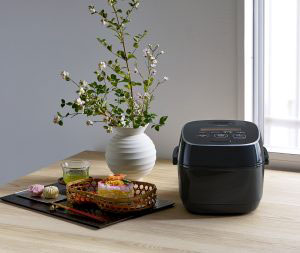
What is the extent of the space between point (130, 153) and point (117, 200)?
0.92 feet


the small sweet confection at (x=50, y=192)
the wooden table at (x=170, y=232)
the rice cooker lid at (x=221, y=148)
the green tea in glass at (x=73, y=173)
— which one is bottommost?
the wooden table at (x=170, y=232)

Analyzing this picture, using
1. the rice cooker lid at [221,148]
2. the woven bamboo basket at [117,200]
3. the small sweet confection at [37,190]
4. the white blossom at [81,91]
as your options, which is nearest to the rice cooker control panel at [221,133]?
the rice cooker lid at [221,148]

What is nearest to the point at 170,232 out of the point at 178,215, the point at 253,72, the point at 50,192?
the point at 178,215

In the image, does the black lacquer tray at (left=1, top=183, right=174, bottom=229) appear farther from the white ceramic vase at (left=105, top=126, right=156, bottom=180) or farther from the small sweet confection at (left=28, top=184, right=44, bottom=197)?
the white ceramic vase at (left=105, top=126, right=156, bottom=180)

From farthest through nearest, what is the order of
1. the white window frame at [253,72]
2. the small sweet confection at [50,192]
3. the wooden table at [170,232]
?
the white window frame at [253,72] → the small sweet confection at [50,192] → the wooden table at [170,232]

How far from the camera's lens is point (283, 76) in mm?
2867

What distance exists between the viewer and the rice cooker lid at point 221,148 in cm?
161

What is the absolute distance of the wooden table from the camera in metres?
1.45

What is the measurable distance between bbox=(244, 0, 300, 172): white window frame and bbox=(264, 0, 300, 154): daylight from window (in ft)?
1.74

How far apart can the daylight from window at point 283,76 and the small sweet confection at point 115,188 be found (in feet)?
3.63

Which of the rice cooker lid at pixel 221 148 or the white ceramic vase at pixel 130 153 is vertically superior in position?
the rice cooker lid at pixel 221 148

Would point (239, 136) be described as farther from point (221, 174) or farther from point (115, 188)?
point (115, 188)

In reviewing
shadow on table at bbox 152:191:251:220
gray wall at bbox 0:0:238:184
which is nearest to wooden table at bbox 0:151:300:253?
shadow on table at bbox 152:191:251:220

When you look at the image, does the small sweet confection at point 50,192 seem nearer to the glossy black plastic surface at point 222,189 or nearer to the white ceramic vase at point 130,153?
the white ceramic vase at point 130,153
